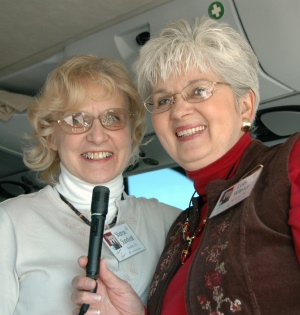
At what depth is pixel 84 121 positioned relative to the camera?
2.35 metres

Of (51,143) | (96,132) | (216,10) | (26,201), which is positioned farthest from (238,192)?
(216,10)

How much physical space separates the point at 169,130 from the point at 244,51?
391mm

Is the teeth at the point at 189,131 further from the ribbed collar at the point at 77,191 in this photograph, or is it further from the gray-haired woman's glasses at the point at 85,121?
the ribbed collar at the point at 77,191

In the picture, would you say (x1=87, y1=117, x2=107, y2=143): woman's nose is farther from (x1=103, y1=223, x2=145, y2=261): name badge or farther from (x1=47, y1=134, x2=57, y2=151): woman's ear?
(x1=103, y1=223, x2=145, y2=261): name badge

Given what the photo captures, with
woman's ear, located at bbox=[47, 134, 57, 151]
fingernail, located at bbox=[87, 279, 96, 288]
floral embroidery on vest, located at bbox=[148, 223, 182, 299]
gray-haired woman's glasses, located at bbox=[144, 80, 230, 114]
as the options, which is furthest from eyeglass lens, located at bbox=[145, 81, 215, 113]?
fingernail, located at bbox=[87, 279, 96, 288]

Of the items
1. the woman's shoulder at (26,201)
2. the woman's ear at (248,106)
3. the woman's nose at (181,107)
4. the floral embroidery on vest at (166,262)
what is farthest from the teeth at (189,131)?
the woman's shoulder at (26,201)

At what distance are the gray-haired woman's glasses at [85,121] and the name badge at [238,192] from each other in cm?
74

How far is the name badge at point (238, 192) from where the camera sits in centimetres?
165

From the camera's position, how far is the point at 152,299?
200cm

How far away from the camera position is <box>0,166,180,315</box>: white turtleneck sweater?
204 cm

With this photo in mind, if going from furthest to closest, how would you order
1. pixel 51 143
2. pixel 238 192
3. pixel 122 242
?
pixel 51 143
pixel 122 242
pixel 238 192

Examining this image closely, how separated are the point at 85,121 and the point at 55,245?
20.9 inches

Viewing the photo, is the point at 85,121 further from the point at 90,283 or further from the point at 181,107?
the point at 90,283

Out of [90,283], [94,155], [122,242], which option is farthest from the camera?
[94,155]
